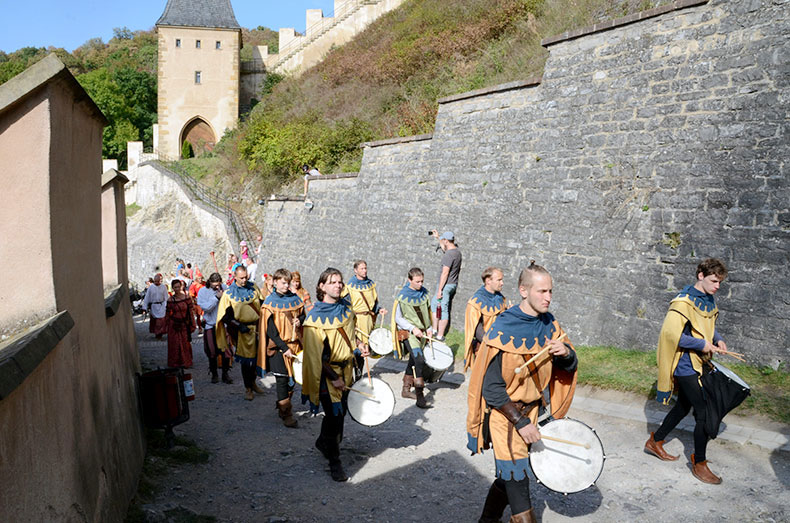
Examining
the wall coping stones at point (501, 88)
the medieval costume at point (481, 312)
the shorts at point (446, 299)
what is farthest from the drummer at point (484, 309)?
the wall coping stones at point (501, 88)

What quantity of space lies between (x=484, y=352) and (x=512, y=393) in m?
0.35

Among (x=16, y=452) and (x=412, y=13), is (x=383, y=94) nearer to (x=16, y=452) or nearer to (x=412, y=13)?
(x=412, y=13)

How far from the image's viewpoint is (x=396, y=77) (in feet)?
87.9

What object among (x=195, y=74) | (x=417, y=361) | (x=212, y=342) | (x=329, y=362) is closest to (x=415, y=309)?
(x=417, y=361)

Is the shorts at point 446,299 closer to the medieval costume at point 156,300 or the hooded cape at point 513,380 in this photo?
the medieval costume at point 156,300

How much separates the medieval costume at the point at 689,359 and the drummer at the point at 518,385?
157cm

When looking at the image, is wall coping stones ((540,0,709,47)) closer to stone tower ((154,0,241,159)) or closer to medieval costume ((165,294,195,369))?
medieval costume ((165,294,195,369))

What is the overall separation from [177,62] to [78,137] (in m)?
46.9

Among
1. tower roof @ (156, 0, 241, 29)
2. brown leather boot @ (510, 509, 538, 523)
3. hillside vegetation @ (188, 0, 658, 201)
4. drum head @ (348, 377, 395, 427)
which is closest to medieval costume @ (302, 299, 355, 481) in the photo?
drum head @ (348, 377, 395, 427)

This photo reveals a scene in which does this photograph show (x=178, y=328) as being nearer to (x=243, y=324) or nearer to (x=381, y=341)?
(x=243, y=324)

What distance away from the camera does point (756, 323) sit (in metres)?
8.01

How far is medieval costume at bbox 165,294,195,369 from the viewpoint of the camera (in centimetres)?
1226

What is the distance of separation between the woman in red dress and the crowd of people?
3.13 ft

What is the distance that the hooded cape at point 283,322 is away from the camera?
8.15 m
